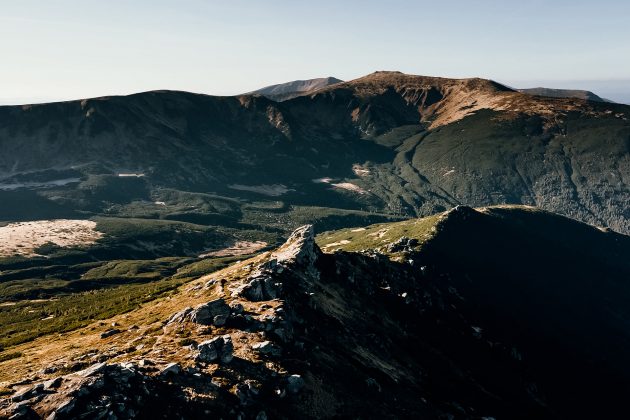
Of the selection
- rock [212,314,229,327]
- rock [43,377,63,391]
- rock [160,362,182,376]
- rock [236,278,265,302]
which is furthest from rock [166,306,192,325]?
rock [43,377,63,391]

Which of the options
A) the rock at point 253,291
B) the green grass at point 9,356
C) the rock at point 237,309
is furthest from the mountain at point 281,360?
the green grass at point 9,356

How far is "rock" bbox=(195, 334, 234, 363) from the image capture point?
80.9 metres

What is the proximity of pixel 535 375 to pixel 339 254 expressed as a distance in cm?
9115

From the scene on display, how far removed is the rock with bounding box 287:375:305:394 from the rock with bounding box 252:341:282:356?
6.90 metres

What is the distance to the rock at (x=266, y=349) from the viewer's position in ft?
288

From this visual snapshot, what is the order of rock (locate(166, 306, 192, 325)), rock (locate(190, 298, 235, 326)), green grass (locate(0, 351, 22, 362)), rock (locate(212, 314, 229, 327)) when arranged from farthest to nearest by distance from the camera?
1. green grass (locate(0, 351, 22, 362))
2. rock (locate(166, 306, 192, 325))
3. rock (locate(190, 298, 235, 326))
4. rock (locate(212, 314, 229, 327))

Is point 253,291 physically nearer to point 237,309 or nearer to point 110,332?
point 237,309

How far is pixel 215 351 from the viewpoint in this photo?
8212 centimetres

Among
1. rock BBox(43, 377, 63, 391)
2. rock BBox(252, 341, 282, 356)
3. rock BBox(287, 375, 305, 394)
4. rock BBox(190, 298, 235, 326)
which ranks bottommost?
rock BBox(287, 375, 305, 394)

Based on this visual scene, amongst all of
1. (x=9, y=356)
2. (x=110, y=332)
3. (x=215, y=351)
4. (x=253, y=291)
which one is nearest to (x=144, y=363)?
(x=215, y=351)

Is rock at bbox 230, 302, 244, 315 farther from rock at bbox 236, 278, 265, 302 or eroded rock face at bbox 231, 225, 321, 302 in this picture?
eroded rock face at bbox 231, 225, 321, 302

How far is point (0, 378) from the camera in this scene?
260 ft

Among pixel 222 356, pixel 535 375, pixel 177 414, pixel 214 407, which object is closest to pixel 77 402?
pixel 177 414

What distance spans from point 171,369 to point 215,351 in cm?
912
